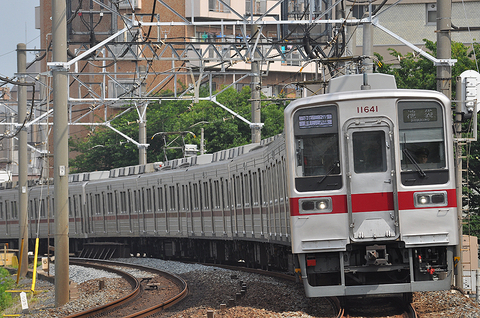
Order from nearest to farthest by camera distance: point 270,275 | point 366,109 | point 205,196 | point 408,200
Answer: point 408,200
point 366,109
point 270,275
point 205,196

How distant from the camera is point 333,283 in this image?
32.8 ft

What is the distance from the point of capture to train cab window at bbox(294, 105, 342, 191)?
967 centimetres

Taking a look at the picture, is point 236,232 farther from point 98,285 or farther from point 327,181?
point 327,181

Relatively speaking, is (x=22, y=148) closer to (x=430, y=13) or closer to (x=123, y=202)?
(x=123, y=202)

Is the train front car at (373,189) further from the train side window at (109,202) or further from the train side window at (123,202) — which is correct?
the train side window at (109,202)

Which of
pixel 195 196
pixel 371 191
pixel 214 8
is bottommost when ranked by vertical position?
pixel 195 196

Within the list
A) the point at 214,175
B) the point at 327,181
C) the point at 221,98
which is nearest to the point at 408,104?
the point at 327,181

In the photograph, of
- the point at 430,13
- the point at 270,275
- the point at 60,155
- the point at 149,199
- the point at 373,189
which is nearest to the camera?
the point at 373,189

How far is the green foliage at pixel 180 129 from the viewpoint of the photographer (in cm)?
3853

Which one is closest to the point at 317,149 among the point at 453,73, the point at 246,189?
the point at 246,189

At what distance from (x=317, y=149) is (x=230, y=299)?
339cm

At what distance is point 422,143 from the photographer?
9609 mm

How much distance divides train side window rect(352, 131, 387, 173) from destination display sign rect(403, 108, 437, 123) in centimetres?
37

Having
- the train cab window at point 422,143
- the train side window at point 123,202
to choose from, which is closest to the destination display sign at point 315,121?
the train cab window at point 422,143
